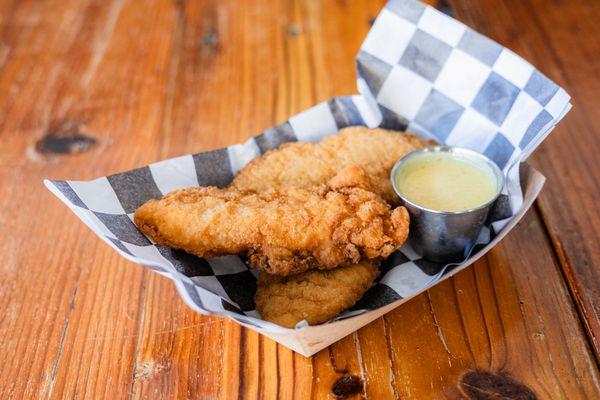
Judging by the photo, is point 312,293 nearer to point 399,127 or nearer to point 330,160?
point 330,160

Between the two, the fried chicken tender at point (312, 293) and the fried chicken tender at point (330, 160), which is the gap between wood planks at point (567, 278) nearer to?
the fried chicken tender at point (330, 160)

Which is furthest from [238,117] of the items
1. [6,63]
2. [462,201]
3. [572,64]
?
[572,64]

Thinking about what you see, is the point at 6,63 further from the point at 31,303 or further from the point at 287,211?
the point at 287,211

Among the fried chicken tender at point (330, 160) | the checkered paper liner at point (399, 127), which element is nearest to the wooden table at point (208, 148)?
the checkered paper liner at point (399, 127)

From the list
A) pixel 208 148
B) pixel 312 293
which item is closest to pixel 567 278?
pixel 312 293

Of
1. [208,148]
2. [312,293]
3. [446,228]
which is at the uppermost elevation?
[446,228]

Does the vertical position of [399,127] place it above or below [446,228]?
below
